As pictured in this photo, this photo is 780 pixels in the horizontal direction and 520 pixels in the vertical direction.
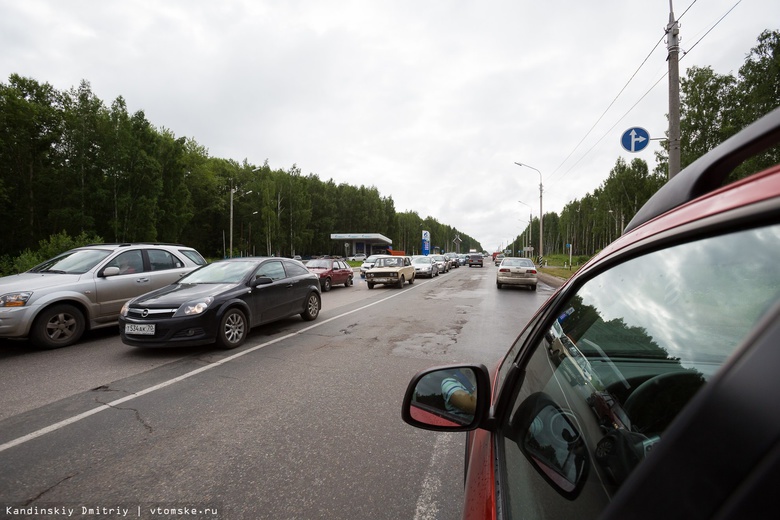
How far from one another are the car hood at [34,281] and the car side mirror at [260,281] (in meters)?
3.06

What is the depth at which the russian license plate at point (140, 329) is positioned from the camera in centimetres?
546

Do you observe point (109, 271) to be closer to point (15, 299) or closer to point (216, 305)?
point (15, 299)

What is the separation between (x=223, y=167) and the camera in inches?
2511

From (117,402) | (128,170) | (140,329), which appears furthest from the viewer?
(128,170)

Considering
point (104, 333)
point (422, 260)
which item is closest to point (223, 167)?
point (422, 260)

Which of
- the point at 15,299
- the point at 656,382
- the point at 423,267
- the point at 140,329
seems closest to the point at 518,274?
the point at 423,267

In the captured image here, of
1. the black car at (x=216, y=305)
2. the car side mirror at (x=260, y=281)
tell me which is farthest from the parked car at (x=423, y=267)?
the car side mirror at (x=260, y=281)

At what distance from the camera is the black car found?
5520 mm

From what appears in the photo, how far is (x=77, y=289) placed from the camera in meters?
6.48

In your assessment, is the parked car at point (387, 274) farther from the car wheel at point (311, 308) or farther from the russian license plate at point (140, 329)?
the russian license plate at point (140, 329)

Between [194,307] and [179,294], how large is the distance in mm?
537

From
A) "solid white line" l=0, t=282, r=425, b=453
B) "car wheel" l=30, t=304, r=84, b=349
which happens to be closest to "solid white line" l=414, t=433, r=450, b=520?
"solid white line" l=0, t=282, r=425, b=453

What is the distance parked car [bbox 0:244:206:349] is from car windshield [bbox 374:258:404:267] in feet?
35.8

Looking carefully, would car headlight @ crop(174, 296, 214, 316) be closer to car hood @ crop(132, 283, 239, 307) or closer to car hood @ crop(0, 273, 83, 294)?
car hood @ crop(132, 283, 239, 307)
